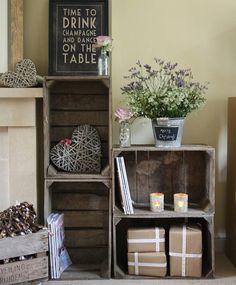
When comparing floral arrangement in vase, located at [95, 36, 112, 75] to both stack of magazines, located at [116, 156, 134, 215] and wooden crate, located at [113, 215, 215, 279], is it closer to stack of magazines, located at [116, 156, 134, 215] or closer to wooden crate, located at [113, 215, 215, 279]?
stack of magazines, located at [116, 156, 134, 215]

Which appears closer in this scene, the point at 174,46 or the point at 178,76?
the point at 178,76

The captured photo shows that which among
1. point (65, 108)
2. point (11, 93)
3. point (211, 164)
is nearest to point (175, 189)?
point (211, 164)

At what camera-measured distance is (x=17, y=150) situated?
106 inches

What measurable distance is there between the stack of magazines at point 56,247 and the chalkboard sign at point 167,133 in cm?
83

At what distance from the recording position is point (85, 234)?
9.46ft

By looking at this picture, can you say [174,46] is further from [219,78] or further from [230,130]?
[230,130]

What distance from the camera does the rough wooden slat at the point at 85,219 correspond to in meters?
2.88

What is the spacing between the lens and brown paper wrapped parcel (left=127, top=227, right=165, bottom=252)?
2.60 meters

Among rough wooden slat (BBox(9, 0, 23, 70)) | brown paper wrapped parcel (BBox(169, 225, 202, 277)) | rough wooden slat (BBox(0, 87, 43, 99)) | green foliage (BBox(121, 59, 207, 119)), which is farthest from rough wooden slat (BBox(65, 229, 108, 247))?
rough wooden slat (BBox(9, 0, 23, 70))

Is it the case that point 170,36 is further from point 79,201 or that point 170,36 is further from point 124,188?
point 79,201

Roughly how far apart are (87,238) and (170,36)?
4.90 feet

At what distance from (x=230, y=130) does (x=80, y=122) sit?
3.33ft

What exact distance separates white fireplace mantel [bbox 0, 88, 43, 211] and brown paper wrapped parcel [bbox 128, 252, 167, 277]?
73 cm

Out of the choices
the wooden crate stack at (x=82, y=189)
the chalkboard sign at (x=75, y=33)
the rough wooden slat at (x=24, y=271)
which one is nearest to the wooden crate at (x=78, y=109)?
the wooden crate stack at (x=82, y=189)
